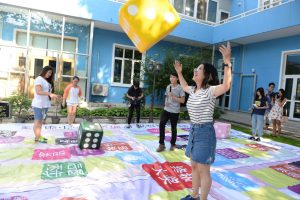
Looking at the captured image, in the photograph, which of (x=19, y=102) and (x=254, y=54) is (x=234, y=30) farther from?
(x=19, y=102)

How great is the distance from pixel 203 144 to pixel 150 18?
7.38ft

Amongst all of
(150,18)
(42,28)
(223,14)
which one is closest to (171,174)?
(150,18)

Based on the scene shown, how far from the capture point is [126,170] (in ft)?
12.8

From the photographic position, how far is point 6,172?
3.53m

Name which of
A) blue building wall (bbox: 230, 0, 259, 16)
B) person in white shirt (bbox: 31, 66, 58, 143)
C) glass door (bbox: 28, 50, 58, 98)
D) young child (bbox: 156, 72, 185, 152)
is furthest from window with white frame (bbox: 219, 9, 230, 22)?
person in white shirt (bbox: 31, 66, 58, 143)

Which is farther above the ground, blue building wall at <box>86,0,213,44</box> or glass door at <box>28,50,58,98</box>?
blue building wall at <box>86,0,213,44</box>

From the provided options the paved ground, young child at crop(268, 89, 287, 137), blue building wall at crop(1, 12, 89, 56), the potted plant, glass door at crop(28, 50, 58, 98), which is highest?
blue building wall at crop(1, 12, 89, 56)

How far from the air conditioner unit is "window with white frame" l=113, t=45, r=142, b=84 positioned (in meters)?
0.95

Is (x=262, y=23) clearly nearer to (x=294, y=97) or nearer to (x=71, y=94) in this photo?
(x=294, y=97)

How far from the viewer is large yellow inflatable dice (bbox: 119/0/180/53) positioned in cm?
395

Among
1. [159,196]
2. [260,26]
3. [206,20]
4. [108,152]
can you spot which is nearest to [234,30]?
[260,26]

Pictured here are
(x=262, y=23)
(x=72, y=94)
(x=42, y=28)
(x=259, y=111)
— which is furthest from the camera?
(x=42, y=28)

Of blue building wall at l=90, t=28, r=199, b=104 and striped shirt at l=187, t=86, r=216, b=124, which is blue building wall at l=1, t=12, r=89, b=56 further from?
striped shirt at l=187, t=86, r=216, b=124

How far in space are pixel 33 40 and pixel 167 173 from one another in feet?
34.6
